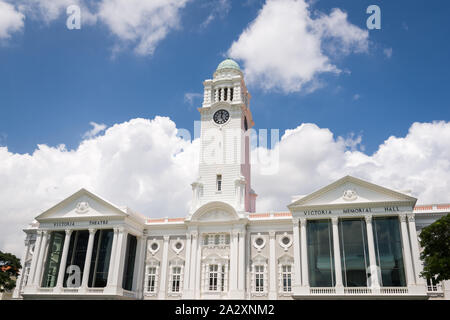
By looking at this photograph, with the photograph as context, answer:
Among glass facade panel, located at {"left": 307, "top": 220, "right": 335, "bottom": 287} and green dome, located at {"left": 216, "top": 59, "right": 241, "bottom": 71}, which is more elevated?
green dome, located at {"left": 216, "top": 59, "right": 241, "bottom": 71}

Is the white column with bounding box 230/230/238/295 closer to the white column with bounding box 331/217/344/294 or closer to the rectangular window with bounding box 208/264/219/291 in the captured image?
the rectangular window with bounding box 208/264/219/291

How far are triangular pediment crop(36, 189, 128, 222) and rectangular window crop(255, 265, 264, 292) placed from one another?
15.9 meters

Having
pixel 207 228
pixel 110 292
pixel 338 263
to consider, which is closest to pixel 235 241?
pixel 207 228

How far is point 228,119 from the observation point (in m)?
49.0

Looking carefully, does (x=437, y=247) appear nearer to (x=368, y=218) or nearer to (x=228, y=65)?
(x=368, y=218)

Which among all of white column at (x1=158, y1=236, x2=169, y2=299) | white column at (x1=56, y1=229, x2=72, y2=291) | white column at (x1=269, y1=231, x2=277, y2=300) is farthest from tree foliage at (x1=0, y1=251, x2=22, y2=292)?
white column at (x1=269, y1=231, x2=277, y2=300)

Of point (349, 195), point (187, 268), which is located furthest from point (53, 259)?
point (349, 195)

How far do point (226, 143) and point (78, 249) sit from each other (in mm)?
20877

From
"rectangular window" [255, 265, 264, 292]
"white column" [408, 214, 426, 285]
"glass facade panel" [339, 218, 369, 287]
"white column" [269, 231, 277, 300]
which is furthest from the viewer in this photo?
"rectangular window" [255, 265, 264, 292]

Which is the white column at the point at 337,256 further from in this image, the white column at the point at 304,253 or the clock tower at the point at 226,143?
Result: the clock tower at the point at 226,143

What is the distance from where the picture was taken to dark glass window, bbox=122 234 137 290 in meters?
43.8
